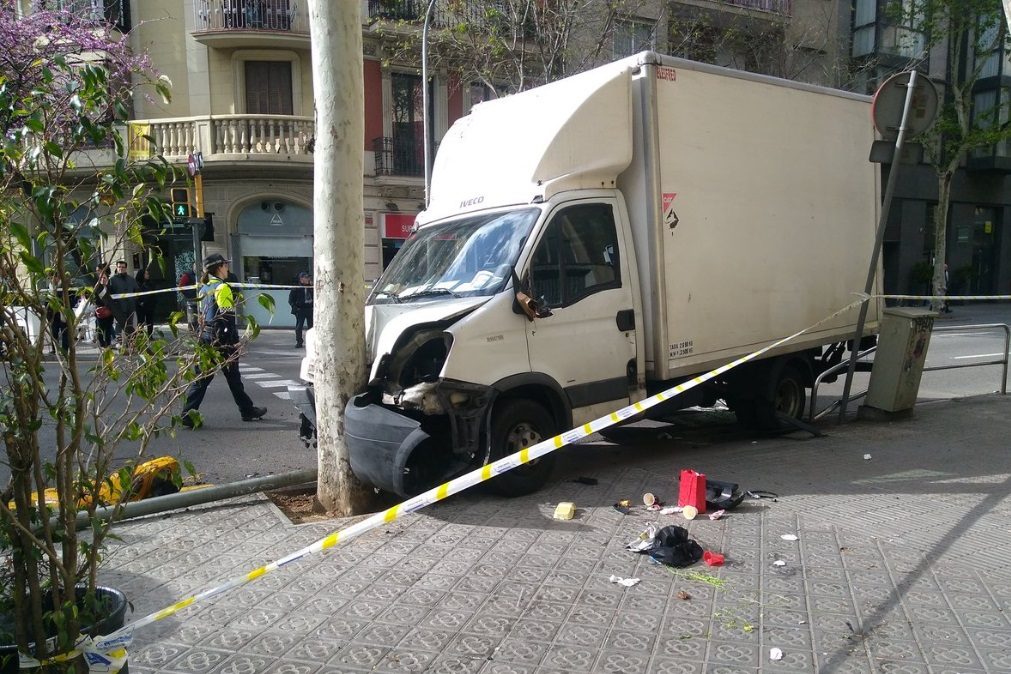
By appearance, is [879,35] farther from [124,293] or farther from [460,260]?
[460,260]

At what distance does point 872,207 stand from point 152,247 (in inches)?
316

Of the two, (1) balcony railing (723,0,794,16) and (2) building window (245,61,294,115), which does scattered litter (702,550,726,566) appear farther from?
(1) balcony railing (723,0,794,16)

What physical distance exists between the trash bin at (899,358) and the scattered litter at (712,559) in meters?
4.47

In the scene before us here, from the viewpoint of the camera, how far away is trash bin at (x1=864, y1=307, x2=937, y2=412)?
7.71 metres

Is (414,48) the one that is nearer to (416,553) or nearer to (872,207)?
(872,207)

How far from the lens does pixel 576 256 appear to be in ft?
19.4

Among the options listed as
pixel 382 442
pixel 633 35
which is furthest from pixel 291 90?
pixel 382 442

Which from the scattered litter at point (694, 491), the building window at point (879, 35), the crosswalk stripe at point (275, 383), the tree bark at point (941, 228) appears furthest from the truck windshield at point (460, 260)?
the building window at point (879, 35)

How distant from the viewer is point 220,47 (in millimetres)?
21812

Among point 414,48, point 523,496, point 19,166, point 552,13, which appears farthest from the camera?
point 414,48

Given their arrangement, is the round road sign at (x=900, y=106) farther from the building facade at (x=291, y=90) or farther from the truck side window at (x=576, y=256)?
the building facade at (x=291, y=90)

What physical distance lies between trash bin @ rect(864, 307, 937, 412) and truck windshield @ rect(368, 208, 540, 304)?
173 inches

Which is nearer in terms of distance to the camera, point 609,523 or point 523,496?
point 609,523

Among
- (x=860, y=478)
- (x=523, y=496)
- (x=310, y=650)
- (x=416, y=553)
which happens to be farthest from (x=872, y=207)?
(x=310, y=650)
